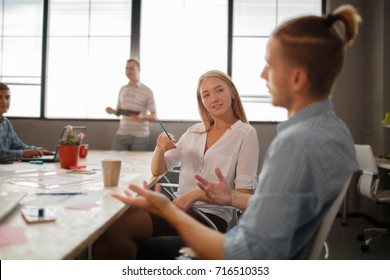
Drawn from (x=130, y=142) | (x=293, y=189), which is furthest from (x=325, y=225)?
(x=130, y=142)

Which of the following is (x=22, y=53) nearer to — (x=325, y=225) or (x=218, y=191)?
(x=218, y=191)

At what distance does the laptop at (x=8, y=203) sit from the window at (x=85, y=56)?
352 cm

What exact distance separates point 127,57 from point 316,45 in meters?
3.94

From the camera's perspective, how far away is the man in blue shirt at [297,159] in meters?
0.67

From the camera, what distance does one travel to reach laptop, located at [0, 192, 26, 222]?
2.79 feet

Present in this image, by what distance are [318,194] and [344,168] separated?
0.09 meters

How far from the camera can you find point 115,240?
1371 mm

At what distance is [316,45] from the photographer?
2.37 feet

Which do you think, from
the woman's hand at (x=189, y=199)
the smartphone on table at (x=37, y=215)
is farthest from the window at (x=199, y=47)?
the smartphone on table at (x=37, y=215)

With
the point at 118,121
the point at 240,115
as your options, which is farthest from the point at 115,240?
the point at 118,121

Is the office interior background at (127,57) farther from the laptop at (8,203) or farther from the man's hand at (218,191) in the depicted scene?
the laptop at (8,203)

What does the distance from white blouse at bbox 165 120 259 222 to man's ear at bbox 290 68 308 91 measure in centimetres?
80

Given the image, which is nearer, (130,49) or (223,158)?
(223,158)

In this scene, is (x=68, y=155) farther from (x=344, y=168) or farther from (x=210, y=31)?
(x=210, y=31)
